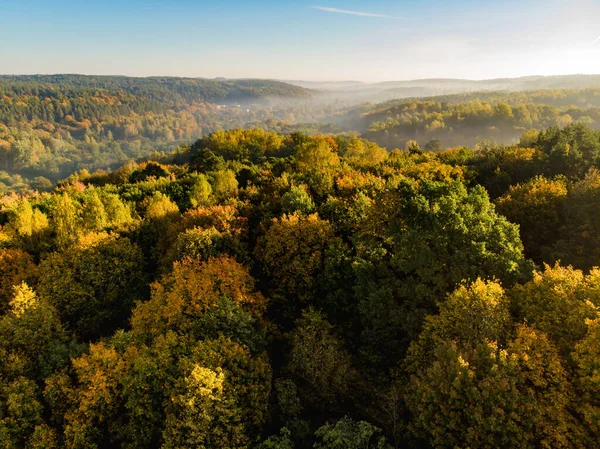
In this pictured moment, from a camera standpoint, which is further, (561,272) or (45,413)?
(45,413)

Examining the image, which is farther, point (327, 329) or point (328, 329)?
point (328, 329)

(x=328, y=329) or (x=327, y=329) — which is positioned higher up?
(x=327, y=329)

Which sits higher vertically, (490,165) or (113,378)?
(490,165)

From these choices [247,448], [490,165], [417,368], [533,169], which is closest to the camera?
[247,448]

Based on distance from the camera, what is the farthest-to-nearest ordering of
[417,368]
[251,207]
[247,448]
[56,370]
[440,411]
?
[251,207]
[56,370]
[417,368]
[247,448]
[440,411]

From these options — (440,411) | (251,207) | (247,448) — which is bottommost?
(247,448)

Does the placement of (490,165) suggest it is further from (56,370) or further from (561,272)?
(56,370)

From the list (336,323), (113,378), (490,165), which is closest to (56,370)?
(113,378)
